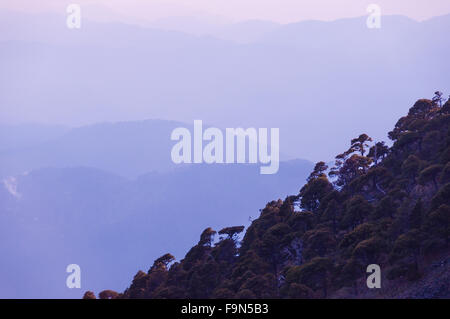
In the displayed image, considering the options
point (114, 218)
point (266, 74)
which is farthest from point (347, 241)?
point (266, 74)

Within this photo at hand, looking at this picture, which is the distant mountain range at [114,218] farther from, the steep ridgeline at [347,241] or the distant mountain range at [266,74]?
the steep ridgeline at [347,241]

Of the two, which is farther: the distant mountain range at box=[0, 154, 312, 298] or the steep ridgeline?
the distant mountain range at box=[0, 154, 312, 298]

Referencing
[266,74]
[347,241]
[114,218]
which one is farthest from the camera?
[266,74]

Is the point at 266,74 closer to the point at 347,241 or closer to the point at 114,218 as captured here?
the point at 114,218

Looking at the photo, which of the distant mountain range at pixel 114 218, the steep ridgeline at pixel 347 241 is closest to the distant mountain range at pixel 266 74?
the distant mountain range at pixel 114 218

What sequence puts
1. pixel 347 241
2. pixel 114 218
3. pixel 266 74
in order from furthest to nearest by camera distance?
1. pixel 266 74
2. pixel 114 218
3. pixel 347 241

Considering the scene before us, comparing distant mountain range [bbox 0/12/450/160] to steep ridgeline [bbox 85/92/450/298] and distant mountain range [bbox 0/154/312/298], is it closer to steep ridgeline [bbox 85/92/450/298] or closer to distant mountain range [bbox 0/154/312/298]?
distant mountain range [bbox 0/154/312/298]

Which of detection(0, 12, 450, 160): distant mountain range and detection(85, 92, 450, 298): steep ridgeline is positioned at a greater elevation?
detection(0, 12, 450, 160): distant mountain range

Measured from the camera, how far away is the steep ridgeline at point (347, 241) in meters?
13.7

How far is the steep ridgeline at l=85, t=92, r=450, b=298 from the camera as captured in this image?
1373cm

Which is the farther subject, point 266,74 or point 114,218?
point 266,74

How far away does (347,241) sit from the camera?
50.4 feet

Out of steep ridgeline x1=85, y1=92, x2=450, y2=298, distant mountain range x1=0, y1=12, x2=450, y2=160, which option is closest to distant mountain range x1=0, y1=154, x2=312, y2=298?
distant mountain range x1=0, y1=12, x2=450, y2=160
